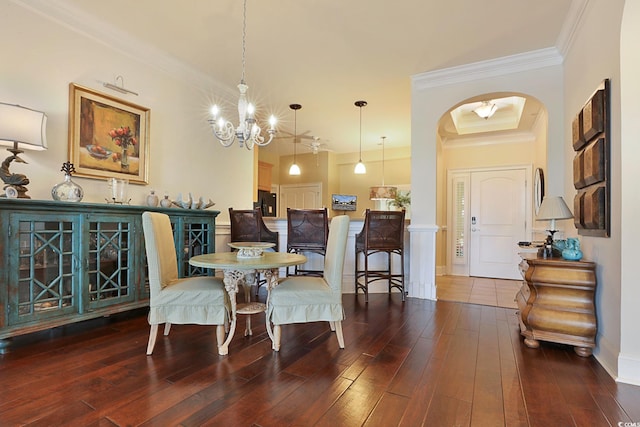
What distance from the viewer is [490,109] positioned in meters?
4.89

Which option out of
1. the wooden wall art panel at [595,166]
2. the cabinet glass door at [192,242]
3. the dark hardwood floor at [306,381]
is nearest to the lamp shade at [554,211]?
the wooden wall art panel at [595,166]

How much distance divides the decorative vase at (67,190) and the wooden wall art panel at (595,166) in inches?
152

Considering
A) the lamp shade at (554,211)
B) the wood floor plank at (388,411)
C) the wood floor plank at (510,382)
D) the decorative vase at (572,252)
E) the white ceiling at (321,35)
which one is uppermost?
the white ceiling at (321,35)

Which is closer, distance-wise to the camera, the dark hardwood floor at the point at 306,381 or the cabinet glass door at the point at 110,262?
the dark hardwood floor at the point at 306,381

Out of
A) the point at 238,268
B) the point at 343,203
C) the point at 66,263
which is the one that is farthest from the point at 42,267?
the point at 343,203

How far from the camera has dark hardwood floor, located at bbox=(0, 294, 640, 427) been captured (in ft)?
4.89

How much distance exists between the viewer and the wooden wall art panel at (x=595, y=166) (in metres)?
2.07

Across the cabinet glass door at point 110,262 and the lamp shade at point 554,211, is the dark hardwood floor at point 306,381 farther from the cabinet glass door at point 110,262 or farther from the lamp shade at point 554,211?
the lamp shade at point 554,211

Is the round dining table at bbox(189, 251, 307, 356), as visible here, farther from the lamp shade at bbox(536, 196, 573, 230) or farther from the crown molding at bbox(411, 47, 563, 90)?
the crown molding at bbox(411, 47, 563, 90)

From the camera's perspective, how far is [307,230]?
3922 millimetres

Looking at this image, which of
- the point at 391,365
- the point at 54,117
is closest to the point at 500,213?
the point at 391,365

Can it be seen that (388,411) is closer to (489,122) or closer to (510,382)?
(510,382)

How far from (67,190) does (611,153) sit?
13.0ft

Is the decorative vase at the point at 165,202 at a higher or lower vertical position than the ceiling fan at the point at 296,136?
lower
